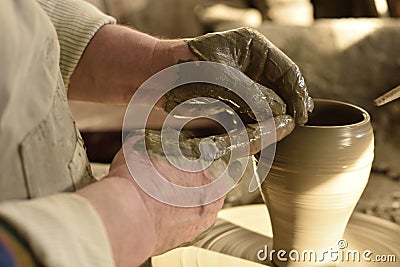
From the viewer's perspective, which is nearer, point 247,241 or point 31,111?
point 31,111

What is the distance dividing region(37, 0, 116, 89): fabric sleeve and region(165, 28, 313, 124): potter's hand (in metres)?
0.21

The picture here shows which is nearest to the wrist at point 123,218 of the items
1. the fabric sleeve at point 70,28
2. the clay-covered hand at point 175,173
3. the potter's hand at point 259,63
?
the clay-covered hand at point 175,173

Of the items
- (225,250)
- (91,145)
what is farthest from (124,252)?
(91,145)

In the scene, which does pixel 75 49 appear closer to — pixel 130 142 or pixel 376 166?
pixel 130 142

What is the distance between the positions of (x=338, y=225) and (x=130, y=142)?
0.44m

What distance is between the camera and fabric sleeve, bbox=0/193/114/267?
644 mm

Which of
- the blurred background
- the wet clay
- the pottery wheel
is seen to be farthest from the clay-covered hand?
the blurred background

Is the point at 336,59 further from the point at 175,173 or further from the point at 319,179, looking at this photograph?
the point at 175,173

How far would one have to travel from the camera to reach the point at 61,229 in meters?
0.67

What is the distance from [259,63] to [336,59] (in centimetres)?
100

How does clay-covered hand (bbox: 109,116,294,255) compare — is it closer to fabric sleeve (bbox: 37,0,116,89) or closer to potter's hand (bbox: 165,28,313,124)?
potter's hand (bbox: 165,28,313,124)

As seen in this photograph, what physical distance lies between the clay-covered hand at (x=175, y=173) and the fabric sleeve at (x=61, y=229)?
12 centimetres

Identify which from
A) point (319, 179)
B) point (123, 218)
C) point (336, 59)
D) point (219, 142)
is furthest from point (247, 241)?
point (336, 59)

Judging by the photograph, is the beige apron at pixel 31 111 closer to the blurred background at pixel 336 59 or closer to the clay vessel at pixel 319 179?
the clay vessel at pixel 319 179
